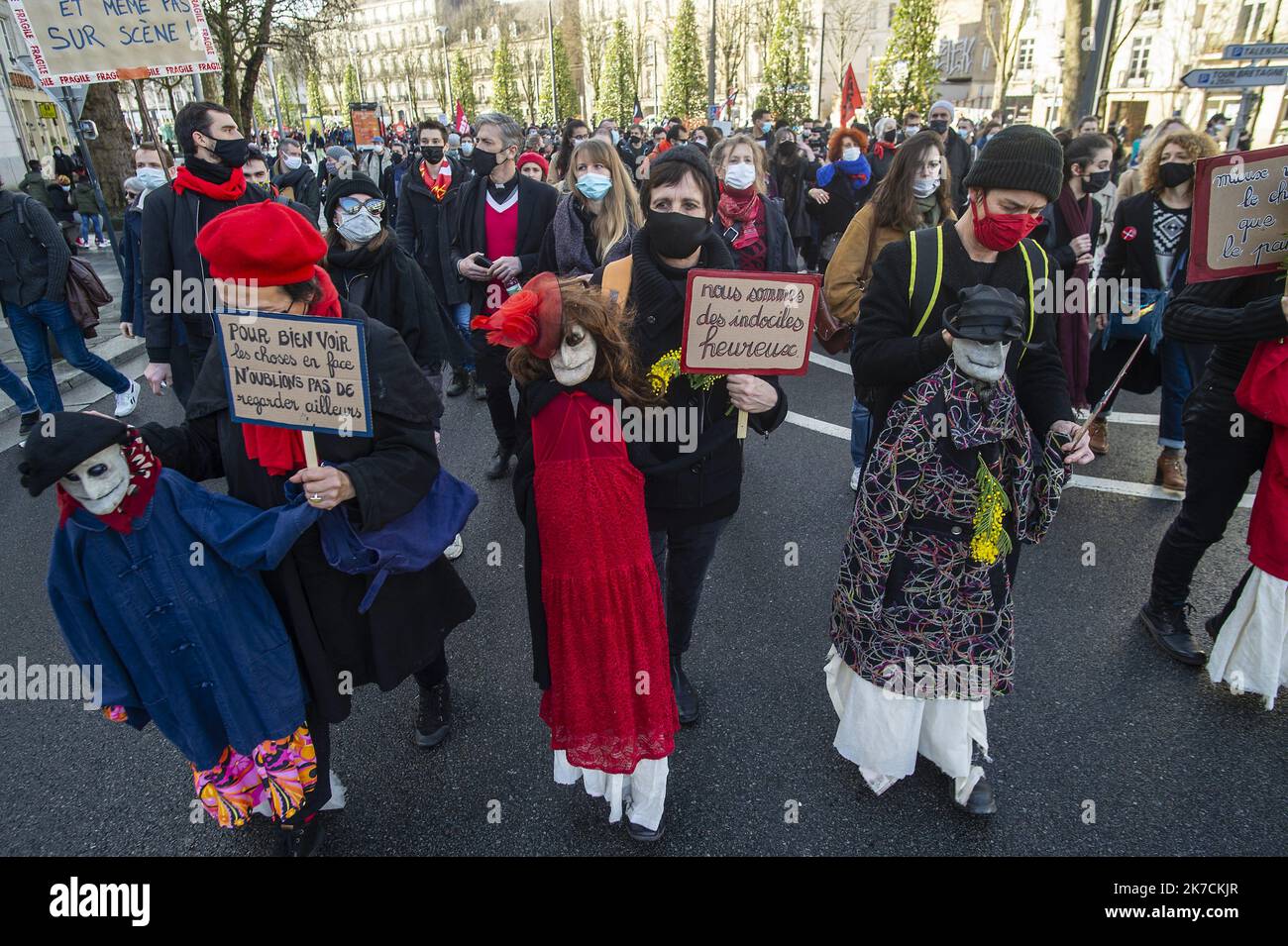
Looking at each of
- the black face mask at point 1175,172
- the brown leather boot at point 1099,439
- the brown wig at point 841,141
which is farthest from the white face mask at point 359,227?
the brown wig at point 841,141

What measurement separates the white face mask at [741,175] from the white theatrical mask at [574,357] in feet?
11.3

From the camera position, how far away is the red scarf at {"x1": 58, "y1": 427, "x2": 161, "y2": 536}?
6.20 ft

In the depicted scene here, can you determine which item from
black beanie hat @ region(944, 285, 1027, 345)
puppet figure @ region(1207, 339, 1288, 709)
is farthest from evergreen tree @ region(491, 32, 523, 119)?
black beanie hat @ region(944, 285, 1027, 345)

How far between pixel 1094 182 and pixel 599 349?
5311mm

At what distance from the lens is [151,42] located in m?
5.69

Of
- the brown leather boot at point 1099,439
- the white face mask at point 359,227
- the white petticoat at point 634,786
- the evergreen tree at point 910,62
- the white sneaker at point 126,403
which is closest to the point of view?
the white petticoat at point 634,786

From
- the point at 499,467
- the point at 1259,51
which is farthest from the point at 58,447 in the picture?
the point at 1259,51

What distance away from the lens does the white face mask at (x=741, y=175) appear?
16.5 feet

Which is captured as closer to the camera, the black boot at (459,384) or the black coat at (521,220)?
the black coat at (521,220)

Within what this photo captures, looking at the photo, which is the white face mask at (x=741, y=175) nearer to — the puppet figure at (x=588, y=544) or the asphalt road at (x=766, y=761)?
the asphalt road at (x=766, y=761)

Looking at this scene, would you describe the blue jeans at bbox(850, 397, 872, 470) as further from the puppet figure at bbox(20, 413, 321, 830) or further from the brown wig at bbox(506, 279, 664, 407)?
the puppet figure at bbox(20, 413, 321, 830)

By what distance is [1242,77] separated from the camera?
7.39 m

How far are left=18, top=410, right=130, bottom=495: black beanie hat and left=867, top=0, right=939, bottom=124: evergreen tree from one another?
38.4 meters
